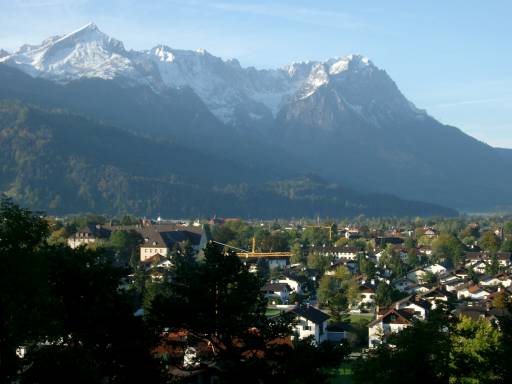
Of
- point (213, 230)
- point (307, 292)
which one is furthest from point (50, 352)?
point (213, 230)

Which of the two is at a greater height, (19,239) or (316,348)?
(19,239)

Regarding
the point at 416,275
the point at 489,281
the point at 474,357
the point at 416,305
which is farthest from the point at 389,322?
the point at 416,275

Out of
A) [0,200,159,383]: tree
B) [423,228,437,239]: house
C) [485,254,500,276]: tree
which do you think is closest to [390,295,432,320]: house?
[485,254,500,276]: tree

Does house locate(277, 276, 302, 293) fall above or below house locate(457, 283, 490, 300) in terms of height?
below

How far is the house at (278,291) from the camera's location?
66125 millimetres

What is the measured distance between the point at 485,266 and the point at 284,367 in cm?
6598

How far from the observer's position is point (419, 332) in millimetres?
25094

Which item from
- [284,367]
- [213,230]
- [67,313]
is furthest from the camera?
[213,230]

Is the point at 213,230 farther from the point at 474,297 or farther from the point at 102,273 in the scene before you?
the point at 102,273

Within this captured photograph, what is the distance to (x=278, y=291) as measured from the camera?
68.3 meters

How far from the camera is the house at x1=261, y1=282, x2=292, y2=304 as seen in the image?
66125 mm

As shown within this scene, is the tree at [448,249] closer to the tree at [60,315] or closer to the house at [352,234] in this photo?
the house at [352,234]

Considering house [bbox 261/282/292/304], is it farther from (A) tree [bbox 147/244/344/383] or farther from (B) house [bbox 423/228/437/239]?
(B) house [bbox 423/228/437/239]

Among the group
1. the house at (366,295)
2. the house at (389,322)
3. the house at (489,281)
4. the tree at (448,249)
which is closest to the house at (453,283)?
the house at (489,281)
